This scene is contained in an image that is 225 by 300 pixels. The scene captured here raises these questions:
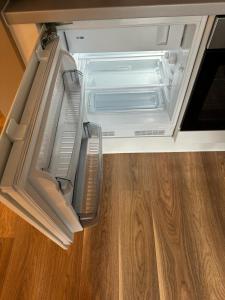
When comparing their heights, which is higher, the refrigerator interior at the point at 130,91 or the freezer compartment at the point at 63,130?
the refrigerator interior at the point at 130,91

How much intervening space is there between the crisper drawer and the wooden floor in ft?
0.93

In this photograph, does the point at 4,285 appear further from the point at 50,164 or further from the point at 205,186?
the point at 205,186

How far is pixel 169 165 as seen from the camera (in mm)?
1469

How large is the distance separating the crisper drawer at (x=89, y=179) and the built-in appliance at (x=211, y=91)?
0.48 metres

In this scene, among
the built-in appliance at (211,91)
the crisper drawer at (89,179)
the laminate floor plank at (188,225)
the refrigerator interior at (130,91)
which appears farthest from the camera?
the refrigerator interior at (130,91)

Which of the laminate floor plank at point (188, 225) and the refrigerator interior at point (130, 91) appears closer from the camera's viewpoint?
the laminate floor plank at point (188, 225)

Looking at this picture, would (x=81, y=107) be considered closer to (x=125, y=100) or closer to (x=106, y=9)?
(x=106, y=9)

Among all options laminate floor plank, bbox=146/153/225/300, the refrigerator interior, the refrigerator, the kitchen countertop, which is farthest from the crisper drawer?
the kitchen countertop

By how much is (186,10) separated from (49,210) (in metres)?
0.76

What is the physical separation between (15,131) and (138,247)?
91cm

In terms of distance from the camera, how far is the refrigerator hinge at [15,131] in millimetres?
541

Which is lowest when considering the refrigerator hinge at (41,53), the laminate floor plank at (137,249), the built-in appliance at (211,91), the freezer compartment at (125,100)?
the laminate floor plank at (137,249)

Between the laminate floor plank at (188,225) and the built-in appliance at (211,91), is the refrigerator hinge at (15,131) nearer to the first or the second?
the built-in appliance at (211,91)

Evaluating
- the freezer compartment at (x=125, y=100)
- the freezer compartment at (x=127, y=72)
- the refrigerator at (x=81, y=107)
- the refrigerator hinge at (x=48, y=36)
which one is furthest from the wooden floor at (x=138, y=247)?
the refrigerator hinge at (x=48, y=36)
